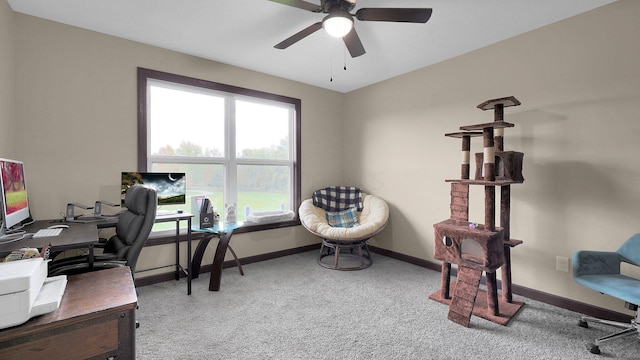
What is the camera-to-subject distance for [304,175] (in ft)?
13.8

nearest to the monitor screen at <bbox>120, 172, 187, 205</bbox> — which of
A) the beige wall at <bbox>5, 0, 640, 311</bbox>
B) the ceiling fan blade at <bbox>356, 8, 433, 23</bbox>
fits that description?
the beige wall at <bbox>5, 0, 640, 311</bbox>

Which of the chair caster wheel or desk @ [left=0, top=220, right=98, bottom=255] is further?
the chair caster wheel

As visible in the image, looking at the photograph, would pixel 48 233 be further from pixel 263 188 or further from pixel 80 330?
pixel 263 188

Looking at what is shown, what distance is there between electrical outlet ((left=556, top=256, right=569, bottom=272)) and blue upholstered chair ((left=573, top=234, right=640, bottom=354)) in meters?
0.34

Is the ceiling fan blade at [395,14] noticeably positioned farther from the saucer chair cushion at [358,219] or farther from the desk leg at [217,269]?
the desk leg at [217,269]

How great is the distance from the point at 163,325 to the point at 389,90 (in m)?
3.60

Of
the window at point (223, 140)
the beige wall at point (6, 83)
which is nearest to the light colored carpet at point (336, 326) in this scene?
the window at point (223, 140)

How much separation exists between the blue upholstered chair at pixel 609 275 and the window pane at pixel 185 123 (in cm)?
357

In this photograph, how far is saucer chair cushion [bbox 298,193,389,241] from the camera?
3.37 m

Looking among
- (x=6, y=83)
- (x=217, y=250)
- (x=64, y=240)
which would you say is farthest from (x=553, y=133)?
(x=6, y=83)

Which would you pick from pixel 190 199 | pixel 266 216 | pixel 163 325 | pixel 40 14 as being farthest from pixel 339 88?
pixel 163 325

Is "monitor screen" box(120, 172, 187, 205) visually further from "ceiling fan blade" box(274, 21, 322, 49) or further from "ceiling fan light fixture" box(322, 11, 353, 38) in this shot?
"ceiling fan light fixture" box(322, 11, 353, 38)

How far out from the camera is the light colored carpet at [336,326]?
6.11 feet

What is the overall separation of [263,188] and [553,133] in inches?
126
